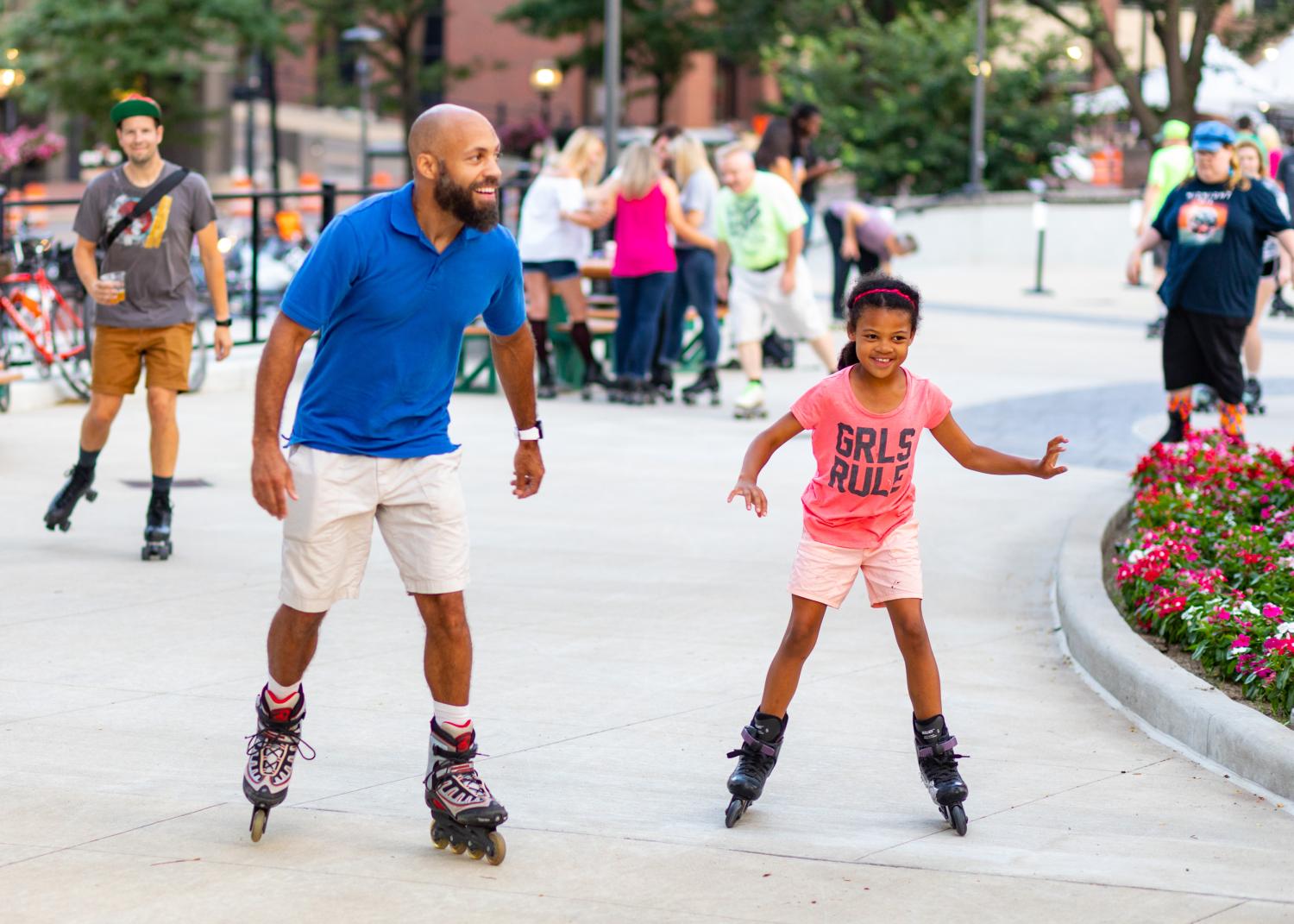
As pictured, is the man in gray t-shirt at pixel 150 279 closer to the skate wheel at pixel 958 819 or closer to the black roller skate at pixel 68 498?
the black roller skate at pixel 68 498

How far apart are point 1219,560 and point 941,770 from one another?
2665 mm

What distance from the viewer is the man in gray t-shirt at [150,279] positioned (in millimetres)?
8102

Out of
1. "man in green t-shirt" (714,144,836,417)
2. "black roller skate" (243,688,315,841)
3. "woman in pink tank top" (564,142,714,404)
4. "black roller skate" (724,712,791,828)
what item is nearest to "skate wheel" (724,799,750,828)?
"black roller skate" (724,712,791,828)

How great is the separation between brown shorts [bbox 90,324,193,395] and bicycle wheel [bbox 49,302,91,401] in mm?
5016

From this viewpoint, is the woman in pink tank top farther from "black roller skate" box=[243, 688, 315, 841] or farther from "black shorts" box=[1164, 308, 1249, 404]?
"black roller skate" box=[243, 688, 315, 841]

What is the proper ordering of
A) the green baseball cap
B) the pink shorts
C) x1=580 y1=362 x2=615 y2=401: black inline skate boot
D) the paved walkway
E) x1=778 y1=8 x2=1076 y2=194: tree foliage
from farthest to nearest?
x1=778 y1=8 x2=1076 y2=194: tree foliage
x1=580 y1=362 x2=615 y2=401: black inline skate boot
the green baseball cap
the pink shorts
the paved walkway

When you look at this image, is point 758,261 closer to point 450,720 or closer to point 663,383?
point 663,383

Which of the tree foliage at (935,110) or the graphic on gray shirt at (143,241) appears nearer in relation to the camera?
the graphic on gray shirt at (143,241)

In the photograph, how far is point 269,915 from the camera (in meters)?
4.10

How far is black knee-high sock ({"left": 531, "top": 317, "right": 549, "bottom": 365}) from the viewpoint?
548 inches

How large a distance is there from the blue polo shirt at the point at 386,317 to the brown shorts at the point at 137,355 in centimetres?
377

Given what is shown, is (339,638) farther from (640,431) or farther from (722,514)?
(640,431)

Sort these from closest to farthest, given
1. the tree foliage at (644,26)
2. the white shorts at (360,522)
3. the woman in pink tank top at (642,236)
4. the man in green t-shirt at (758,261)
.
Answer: the white shorts at (360,522)
the man in green t-shirt at (758,261)
the woman in pink tank top at (642,236)
the tree foliage at (644,26)

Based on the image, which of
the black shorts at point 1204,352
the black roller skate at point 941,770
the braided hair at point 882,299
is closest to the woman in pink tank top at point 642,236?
the black shorts at point 1204,352
